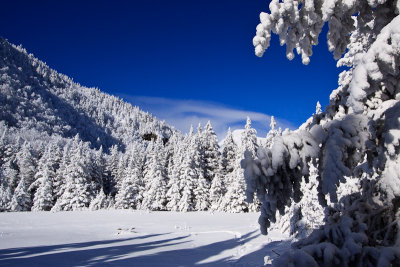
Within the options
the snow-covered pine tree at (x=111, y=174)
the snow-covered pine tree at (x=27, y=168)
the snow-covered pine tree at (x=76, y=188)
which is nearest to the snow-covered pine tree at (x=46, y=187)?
the snow-covered pine tree at (x=76, y=188)

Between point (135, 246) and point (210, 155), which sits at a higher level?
point (210, 155)

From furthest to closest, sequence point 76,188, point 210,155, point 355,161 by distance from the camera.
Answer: point 210,155
point 76,188
point 355,161

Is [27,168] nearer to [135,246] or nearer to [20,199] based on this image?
[20,199]

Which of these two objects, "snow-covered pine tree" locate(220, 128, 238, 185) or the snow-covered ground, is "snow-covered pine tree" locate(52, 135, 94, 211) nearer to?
"snow-covered pine tree" locate(220, 128, 238, 185)

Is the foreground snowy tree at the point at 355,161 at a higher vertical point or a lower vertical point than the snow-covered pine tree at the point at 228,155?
lower

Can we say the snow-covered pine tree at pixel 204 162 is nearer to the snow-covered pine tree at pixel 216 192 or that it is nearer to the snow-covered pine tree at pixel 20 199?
the snow-covered pine tree at pixel 216 192

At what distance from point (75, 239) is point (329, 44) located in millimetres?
Result: 16785

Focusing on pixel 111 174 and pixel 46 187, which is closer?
pixel 46 187

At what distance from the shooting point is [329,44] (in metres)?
3.64

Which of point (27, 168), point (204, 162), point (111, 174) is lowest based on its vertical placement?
point (204, 162)

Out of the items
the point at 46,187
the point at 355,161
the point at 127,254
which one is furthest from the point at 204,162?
the point at 355,161

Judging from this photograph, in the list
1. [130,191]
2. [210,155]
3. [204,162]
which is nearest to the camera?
[130,191]

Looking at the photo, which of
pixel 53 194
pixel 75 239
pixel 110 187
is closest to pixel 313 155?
pixel 75 239

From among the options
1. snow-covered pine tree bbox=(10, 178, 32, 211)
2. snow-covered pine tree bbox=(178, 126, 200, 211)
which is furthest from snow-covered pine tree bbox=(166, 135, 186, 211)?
snow-covered pine tree bbox=(10, 178, 32, 211)
